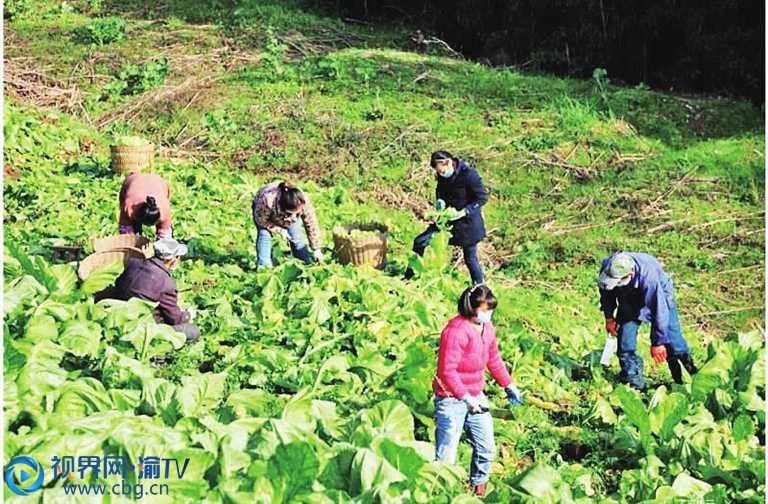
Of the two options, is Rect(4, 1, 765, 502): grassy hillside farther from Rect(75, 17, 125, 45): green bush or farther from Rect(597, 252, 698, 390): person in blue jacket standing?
Rect(597, 252, 698, 390): person in blue jacket standing

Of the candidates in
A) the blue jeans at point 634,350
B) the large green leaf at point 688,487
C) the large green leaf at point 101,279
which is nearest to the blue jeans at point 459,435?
the large green leaf at point 688,487

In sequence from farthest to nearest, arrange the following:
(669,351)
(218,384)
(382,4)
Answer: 1. (382,4)
2. (669,351)
3. (218,384)

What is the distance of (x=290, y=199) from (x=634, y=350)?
3.04 meters

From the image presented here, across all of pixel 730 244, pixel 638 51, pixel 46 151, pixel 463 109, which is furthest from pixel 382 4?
pixel 730 244

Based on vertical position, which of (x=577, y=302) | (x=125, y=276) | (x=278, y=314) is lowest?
(x=577, y=302)

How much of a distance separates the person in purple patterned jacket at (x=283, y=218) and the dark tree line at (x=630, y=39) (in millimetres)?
10675

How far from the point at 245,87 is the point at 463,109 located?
12.1 ft

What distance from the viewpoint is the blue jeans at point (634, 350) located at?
7000mm

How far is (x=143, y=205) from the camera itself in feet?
26.6

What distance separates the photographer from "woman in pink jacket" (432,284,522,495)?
526 cm

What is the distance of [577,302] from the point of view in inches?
383

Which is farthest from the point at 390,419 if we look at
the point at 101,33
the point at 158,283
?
the point at 101,33

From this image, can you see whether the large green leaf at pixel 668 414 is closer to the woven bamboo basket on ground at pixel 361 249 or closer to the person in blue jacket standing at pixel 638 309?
the person in blue jacket standing at pixel 638 309

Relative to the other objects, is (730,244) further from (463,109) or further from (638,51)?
(638,51)
